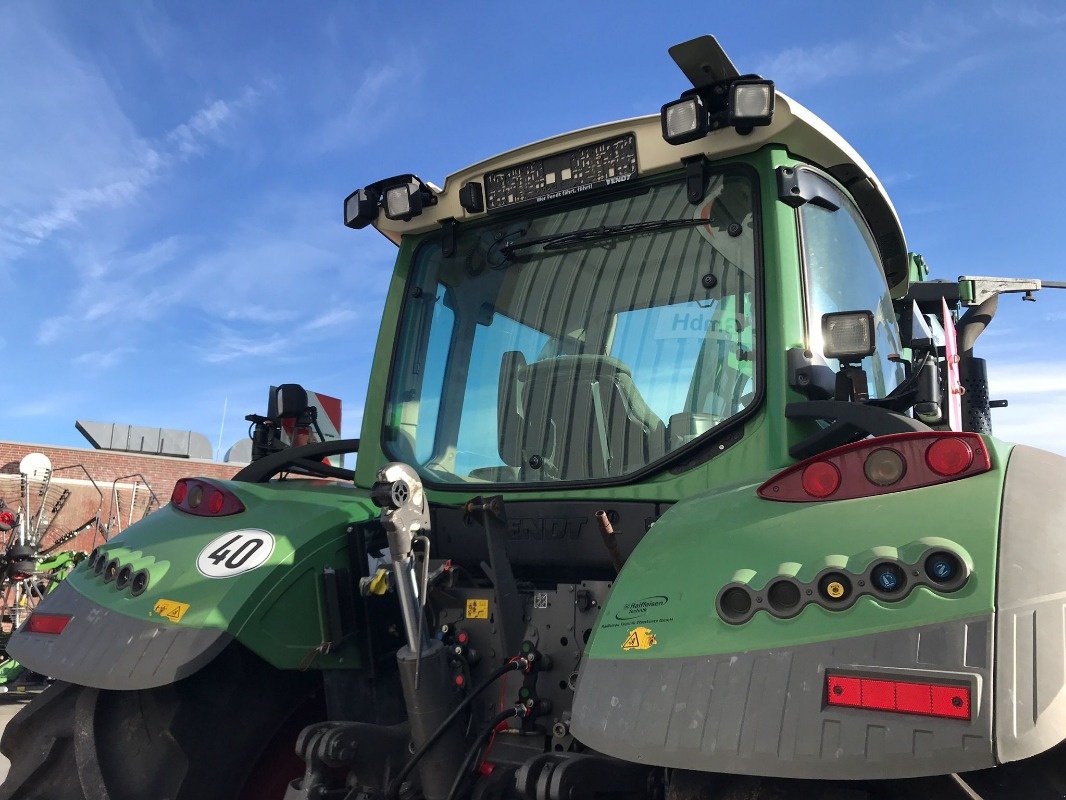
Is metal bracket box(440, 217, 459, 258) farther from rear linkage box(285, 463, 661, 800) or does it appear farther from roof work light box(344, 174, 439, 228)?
rear linkage box(285, 463, 661, 800)

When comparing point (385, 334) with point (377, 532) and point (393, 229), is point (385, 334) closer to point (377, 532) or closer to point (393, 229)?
point (393, 229)

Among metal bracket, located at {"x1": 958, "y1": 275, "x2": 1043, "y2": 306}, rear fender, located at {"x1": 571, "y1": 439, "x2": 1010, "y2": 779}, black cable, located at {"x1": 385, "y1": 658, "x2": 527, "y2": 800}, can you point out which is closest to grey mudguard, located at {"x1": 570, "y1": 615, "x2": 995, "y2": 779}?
rear fender, located at {"x1": 571, "y1": 439, "x2": 1010, "y2": 779}

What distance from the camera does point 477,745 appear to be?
7.37ft

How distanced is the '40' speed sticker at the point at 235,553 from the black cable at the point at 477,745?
786 millimetres

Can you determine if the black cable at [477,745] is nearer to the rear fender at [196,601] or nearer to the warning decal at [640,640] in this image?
the rear fender at [196,601]

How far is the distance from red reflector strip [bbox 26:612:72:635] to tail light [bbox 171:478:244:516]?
0.46m

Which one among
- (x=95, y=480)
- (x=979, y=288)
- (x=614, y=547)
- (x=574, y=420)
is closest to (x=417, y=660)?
(x=614, y=547)

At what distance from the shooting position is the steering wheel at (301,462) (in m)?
3.36

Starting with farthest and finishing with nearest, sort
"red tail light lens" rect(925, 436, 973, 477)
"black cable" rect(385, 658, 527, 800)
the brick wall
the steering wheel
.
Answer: the brick wall
the steering wheel
"black cable" rect(385, 658, 527, 800)
"red tail light lens" rect(925, 436, 973, 477)

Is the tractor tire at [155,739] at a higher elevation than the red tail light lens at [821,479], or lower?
lower

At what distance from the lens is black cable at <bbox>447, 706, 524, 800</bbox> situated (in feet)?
7.17

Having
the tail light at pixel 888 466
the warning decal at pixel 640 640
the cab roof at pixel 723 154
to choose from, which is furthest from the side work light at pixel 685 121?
the warning decal at pixel 640 640

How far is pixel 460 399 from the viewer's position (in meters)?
3.16

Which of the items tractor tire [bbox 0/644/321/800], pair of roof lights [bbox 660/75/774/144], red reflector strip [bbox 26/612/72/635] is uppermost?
pair of roof lights [bbox 660/75/774/144]
